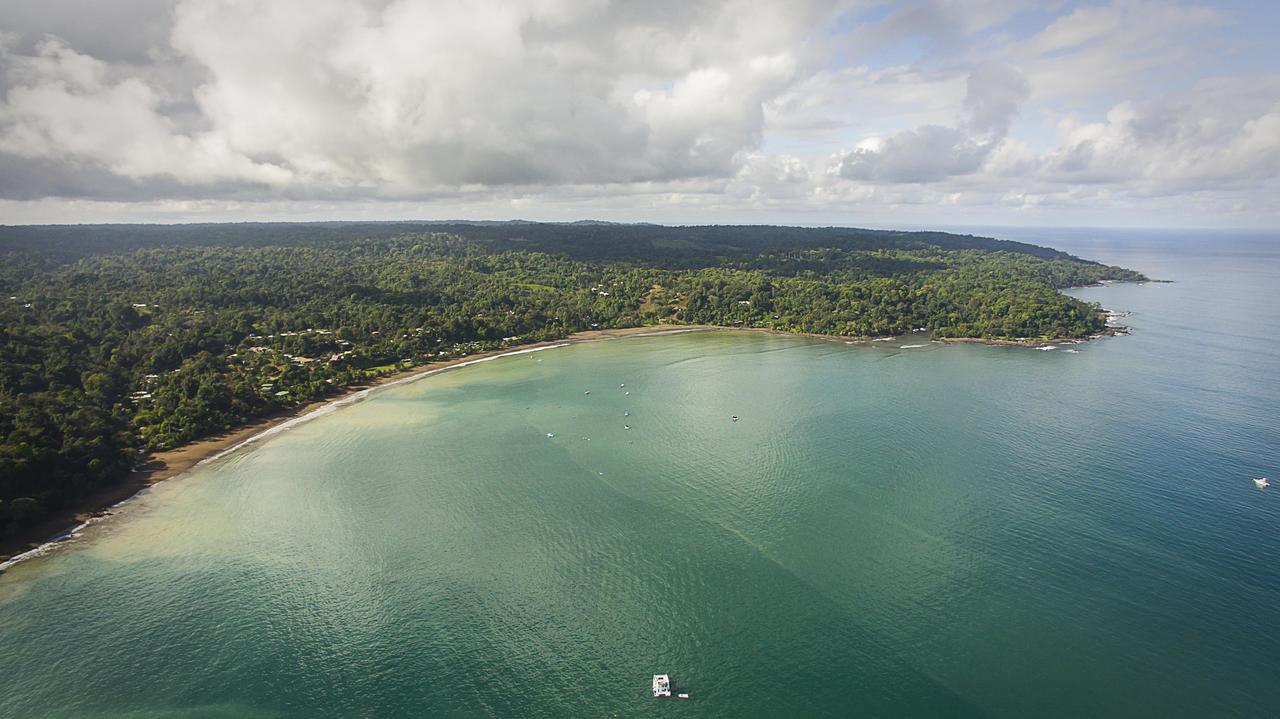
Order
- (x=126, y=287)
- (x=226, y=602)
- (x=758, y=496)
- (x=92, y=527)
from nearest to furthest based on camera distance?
(x=226, y=602)
(x=92, y=527)
(x=758, y=496)
(x=126, y=287)

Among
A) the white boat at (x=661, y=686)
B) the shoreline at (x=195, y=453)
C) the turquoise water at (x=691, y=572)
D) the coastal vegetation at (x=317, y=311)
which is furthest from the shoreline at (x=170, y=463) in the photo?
the white boat at (x=661, y=686)

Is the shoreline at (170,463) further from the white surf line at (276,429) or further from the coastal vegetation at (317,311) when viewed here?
the coastal vegetation at (317,311)

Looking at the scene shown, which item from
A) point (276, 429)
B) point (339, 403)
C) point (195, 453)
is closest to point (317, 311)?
point (339, 403)

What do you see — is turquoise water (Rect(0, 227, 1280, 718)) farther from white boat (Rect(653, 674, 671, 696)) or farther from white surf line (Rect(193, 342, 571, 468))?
white surf line (Rect(193, 342, 571, 468))

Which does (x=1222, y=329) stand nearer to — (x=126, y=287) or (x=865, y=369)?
(x=865, y=369)

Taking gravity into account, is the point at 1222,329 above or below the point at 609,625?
above

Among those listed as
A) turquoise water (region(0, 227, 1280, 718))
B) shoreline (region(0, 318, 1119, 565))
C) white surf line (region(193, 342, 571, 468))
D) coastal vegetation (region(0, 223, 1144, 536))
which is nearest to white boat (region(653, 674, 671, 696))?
turquoise water (region(0, 227, 1280, 718))

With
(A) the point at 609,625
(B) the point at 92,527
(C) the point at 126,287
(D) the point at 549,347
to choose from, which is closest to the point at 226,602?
(B) the point at 92,527
